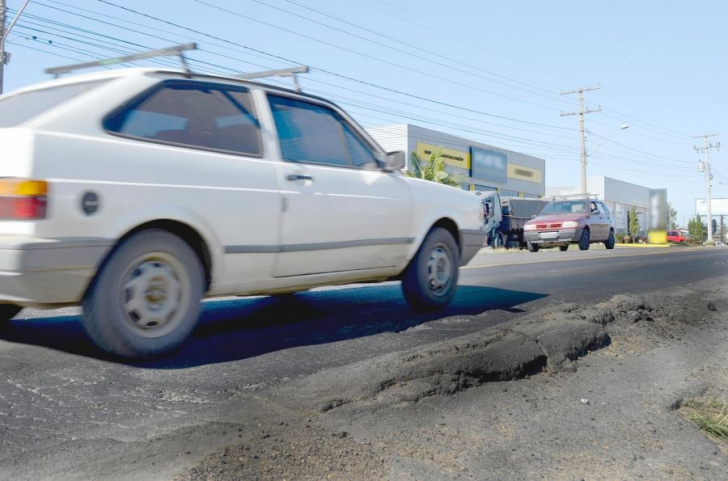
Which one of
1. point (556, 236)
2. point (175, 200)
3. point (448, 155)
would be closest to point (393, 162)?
point (175, 200)

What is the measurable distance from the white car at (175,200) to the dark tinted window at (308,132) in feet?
0.04

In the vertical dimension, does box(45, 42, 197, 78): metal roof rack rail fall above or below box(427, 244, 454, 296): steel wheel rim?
above

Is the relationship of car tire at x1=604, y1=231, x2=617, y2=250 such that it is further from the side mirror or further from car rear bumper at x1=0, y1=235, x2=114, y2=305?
car rear bumper at x1=0, y1=235, x2=114, y2=305

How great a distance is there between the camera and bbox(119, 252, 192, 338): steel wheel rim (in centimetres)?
375

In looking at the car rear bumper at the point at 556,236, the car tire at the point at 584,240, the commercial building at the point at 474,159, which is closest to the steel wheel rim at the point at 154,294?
the car rear bumper at the point at 556,236

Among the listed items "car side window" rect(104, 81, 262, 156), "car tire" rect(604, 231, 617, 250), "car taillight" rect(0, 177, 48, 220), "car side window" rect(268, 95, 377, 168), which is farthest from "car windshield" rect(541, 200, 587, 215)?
"car taillight" rect(0, 177, 48, 220)

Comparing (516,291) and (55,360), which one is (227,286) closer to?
(55,360)

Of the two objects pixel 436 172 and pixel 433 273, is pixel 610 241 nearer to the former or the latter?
pixel 436 172

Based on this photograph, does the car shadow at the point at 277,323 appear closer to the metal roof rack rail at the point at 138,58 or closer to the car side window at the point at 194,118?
the car side window at the point at 194,118

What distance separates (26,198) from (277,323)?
2.17m

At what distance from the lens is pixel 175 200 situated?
390 cm

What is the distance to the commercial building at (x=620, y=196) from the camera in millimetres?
75625

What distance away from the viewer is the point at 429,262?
5844 mm

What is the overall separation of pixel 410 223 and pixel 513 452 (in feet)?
9.88
